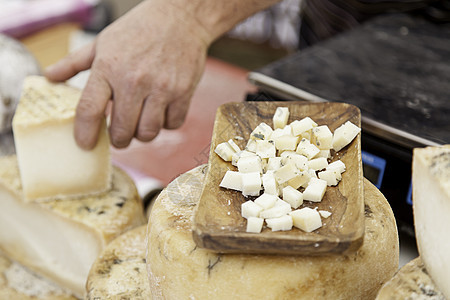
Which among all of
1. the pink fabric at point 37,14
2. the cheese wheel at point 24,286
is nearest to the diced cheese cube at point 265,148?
the cheese wheel at point 24,286

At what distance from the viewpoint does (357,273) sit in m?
0.60

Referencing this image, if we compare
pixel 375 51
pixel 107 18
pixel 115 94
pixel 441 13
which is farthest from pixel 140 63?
pixel 107 18

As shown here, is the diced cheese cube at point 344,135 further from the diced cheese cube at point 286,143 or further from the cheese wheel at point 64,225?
the cheese wheel at point 64,225

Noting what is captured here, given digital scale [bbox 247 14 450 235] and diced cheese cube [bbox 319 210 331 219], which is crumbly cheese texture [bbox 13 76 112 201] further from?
diced cheese cube [bbox 319 210 331 219]

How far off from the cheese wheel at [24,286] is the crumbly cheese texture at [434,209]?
0.75 meters

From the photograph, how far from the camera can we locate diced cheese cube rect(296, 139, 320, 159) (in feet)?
2.15

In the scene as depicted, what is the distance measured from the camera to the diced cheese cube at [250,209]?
545mm

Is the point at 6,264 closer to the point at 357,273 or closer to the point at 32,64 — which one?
the point at 32,64

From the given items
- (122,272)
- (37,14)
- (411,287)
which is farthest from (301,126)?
(37,14)

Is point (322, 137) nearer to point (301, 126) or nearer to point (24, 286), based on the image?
point (301, 126)

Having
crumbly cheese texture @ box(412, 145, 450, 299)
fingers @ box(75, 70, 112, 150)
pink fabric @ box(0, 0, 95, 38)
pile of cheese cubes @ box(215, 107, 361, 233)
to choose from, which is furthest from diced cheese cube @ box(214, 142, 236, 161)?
pink fabric @ box(0, 0, 95, 38)

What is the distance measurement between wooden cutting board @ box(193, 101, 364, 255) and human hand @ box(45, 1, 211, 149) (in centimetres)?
42

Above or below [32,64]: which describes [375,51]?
above

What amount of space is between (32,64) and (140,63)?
1.68 ft
